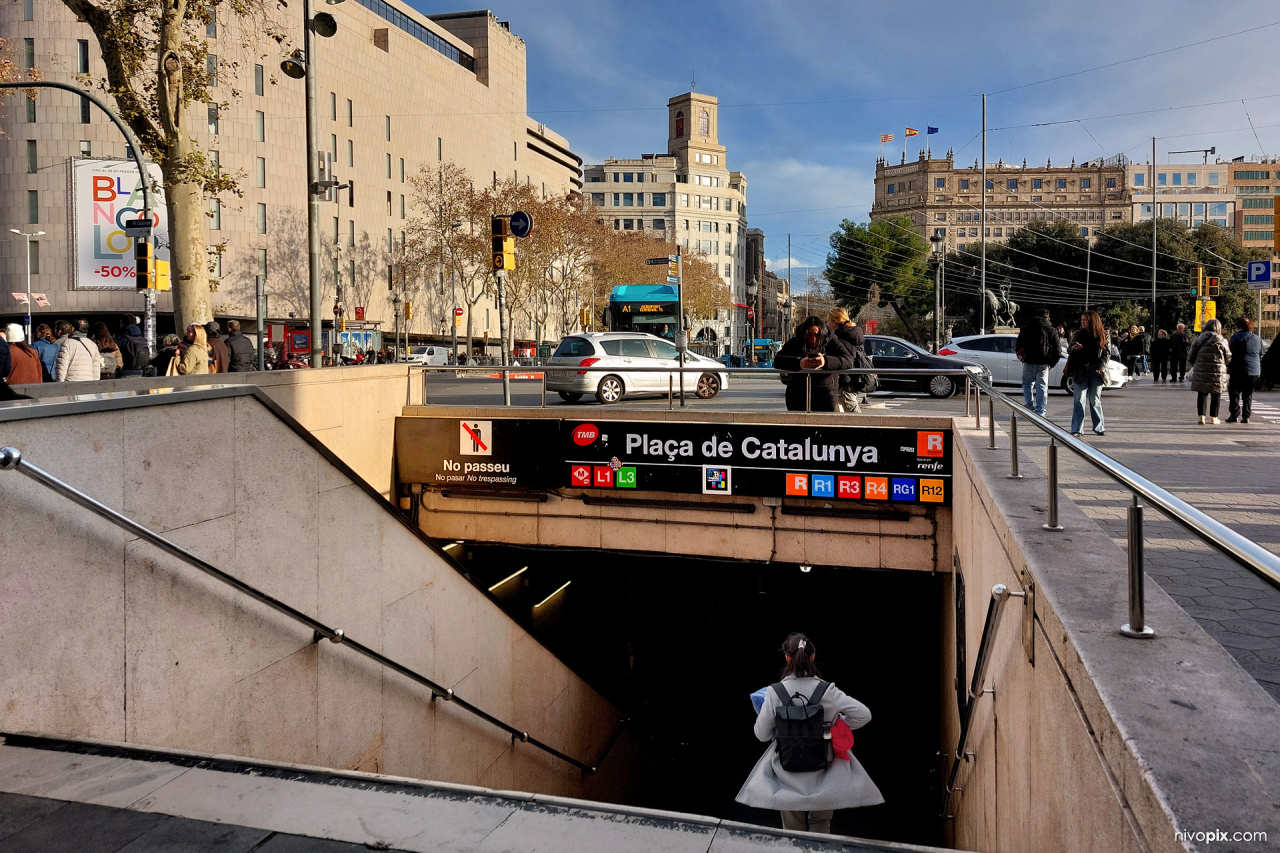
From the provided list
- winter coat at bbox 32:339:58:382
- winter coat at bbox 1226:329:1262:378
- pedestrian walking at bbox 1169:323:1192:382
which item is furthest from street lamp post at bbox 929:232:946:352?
winter coat at bbox 32:339:58:382

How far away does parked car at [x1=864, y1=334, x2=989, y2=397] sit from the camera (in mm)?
19766

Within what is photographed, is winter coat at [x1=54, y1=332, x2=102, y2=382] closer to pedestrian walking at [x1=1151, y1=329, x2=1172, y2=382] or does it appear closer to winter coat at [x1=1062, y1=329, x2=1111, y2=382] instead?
winter coat at [x1=1062, y1=329, x2=1111, y2=382]

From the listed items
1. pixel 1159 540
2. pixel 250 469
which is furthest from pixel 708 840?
pixel 250 469

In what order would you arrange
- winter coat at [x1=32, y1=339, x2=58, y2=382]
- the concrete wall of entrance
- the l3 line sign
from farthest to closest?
1. winter coat at [x1=32, y1=339, x2=58, y2=382]
2. the l3 line sign
3. the concrete wall of entrance

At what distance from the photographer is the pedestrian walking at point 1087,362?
10.9 meters

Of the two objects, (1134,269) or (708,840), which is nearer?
(708,840)

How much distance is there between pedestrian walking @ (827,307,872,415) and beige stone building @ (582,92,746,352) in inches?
4202

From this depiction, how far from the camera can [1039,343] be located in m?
11.7

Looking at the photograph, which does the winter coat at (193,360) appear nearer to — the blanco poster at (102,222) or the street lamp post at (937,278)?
the street lamp post at (937,278)

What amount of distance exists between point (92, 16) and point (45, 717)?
14509 mm

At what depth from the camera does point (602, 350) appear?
779 inches

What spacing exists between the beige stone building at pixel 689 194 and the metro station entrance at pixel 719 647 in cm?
10043

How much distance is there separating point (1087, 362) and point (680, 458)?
16.0 feet

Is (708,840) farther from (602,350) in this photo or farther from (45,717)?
(602,350)
